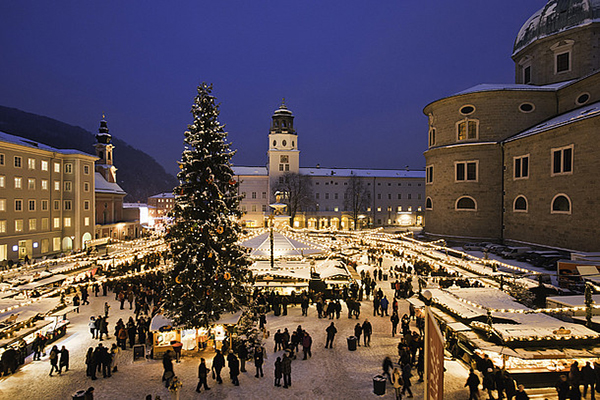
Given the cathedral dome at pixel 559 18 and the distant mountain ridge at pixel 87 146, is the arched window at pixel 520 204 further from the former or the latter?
the distant mountain ridge at pixel 87 146

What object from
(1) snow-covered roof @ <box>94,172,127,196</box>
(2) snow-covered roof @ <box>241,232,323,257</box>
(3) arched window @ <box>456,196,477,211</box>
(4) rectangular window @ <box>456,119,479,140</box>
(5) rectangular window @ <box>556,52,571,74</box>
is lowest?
(2) snow-covered roof @ <box>241,232,323,257</box>

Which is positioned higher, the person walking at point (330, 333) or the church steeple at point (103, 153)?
the church steeple at point (103, 153)

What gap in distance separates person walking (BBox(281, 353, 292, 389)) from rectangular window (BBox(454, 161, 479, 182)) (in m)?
29.3

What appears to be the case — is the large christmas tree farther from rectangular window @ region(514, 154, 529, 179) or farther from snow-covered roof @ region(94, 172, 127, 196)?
snow-covered roof @ region(94, 172, 127, 196)

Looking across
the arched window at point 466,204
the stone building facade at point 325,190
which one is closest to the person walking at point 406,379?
the arched window at point 466,204

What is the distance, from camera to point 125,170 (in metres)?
156

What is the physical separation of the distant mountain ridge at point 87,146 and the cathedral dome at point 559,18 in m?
148

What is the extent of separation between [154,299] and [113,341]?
4.32 m

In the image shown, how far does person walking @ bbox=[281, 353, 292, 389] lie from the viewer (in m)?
11.5

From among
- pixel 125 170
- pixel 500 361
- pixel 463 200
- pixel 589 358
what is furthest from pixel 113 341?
pixel 125 170

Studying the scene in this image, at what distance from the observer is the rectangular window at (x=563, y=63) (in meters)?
33.7

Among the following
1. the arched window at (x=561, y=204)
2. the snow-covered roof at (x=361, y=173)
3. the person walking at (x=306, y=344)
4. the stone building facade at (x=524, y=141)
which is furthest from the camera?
the snow-covered roof at (x=361, y=173)

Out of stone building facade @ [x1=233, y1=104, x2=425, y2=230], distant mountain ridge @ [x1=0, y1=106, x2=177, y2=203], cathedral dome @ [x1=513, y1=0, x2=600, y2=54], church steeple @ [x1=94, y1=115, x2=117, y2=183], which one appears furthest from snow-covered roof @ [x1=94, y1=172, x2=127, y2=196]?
distant mountain ridge @ [x1=0, y1=106, x2=177, y2=203]

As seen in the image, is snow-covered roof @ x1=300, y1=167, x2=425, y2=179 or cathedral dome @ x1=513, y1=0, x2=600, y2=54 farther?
snow-covered roof @ x1=300, y1=167, x2=425, y2=179
